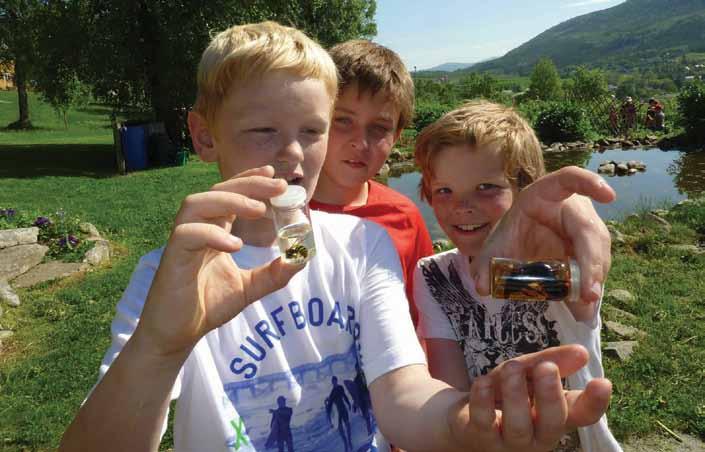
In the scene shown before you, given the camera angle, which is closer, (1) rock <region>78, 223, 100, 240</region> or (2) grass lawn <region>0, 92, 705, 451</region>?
(2) grass lawn <region>0, 92, 705, 451</region>

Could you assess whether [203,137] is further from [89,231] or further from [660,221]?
[660,221]

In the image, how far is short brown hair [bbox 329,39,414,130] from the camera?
8.36ft

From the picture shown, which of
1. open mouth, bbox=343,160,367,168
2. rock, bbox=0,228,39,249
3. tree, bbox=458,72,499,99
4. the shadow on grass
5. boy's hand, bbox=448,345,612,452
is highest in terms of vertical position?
tree, bbox=458,72,499,99

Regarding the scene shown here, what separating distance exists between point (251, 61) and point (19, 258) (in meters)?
Result: 6.53

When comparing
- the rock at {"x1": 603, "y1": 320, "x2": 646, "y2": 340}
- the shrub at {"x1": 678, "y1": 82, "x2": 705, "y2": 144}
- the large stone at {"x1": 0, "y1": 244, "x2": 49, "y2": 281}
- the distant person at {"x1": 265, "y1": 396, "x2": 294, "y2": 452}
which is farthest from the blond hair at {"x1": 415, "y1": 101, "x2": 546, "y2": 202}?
the shrub at {"x1": 678, "y1": 82, "x2": 705, "y2": 144}

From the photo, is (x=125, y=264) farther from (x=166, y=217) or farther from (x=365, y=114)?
(x=365, y=114)

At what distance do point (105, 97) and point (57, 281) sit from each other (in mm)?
12797

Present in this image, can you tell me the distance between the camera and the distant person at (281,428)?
153 centimetres

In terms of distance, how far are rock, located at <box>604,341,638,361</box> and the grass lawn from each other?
0.10 meters

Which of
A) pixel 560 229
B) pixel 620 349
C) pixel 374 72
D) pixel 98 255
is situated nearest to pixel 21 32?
pixel 98 255

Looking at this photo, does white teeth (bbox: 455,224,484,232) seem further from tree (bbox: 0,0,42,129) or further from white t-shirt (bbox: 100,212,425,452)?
tree (bbox: 0,0,42,129)

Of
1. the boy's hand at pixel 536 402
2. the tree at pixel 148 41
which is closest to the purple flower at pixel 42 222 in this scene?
the boy's hand at pixel 536 402

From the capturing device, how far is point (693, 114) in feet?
68.6

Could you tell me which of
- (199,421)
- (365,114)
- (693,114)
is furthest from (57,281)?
(693,114)
